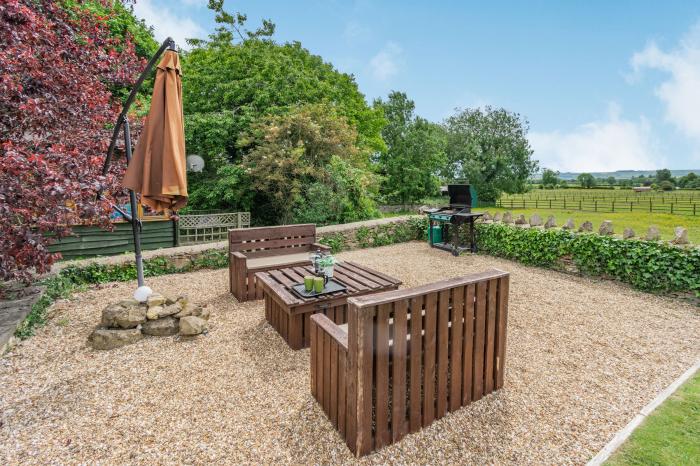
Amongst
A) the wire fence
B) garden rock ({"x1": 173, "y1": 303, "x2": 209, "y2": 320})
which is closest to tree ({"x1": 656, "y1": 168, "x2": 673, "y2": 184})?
the wire fence

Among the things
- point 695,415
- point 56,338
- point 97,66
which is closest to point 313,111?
point 97,66

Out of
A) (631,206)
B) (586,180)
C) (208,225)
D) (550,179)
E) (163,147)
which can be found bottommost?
(208,225)

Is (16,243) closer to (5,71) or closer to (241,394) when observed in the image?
(5,71)

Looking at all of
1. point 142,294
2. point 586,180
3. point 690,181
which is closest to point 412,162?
point 142,294

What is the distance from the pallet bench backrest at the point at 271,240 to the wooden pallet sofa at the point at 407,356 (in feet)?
10.4

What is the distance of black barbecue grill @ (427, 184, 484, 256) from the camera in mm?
7715

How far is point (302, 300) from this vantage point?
3.37 meters

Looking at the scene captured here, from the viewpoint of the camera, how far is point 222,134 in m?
10.6

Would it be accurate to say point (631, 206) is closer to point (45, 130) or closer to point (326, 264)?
point (326, 264)

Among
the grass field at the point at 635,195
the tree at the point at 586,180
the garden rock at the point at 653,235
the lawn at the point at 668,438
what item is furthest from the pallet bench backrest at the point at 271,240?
the tree at the point at 586,180

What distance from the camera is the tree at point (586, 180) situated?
51.1 m

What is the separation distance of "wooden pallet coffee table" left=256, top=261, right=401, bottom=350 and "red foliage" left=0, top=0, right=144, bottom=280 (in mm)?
1949

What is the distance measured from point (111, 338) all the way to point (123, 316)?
0.25 meters

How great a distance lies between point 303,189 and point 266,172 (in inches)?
46.1
